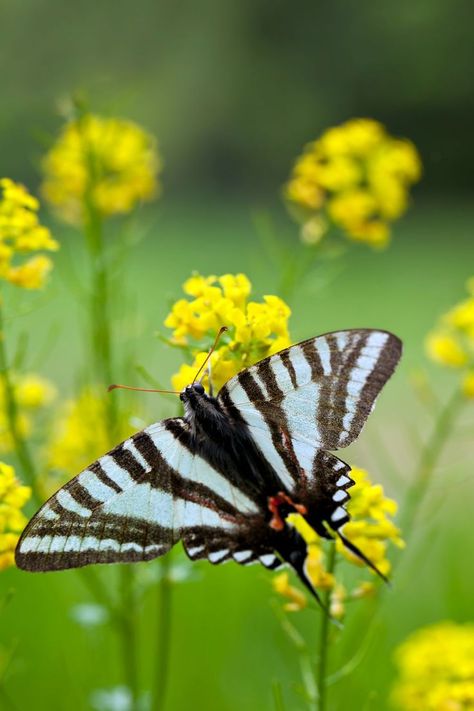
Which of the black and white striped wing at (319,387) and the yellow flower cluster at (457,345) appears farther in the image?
the yellow flower cluster at (457,345)

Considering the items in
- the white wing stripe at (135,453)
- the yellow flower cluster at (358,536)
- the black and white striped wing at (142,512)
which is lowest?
the yellow flower cluster at (358,536)

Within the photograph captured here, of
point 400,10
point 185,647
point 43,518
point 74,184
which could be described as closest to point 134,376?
point 74,184

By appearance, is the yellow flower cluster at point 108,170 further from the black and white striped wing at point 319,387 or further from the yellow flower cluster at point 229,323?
the black and white striped wing at point 319,387

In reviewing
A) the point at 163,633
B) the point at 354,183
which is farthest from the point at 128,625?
the point at 354,183

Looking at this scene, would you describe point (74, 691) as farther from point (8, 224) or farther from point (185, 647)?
point (8, 224)

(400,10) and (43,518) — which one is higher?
(400,10)

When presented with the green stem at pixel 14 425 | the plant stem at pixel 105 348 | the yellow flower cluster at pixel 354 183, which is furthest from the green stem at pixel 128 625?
the yellow flower cluster at pixel 354 183
